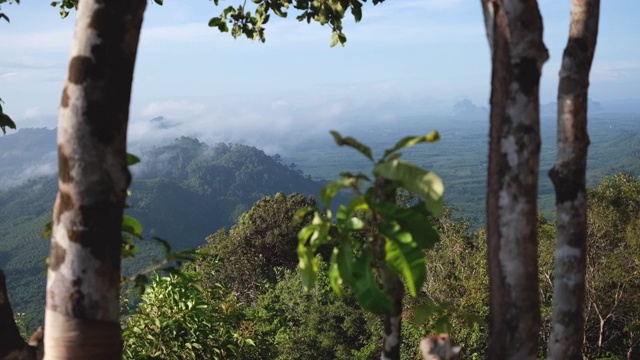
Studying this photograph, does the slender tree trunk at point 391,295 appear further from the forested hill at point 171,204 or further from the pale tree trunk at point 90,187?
the forested hill at point 171,204

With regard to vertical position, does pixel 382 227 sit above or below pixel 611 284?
above

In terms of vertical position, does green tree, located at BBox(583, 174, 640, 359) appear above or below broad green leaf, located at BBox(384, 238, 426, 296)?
below

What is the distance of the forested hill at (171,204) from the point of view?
3873 inches

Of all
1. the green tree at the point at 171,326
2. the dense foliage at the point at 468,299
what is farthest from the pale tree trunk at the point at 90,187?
the dense foliage at the point at 468,299

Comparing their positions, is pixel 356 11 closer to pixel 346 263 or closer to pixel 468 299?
pixel 346 263

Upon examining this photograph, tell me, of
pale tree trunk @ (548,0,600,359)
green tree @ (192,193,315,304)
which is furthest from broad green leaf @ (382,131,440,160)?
green tree @ (192,193,315,304)

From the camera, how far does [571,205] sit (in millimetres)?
2416

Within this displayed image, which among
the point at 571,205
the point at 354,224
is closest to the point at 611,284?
the point at 571,205

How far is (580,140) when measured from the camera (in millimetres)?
2492

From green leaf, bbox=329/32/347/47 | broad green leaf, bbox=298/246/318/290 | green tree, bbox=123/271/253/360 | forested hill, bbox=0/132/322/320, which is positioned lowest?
forested hill, bbox=0/132/322/320

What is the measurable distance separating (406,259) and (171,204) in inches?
5697

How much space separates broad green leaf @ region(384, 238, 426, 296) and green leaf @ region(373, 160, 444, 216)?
124 mm

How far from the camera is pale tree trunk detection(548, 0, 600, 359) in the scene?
7.88 ft

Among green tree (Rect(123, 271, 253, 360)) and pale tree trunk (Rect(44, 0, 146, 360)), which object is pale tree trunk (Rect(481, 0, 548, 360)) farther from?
green tree (Rect(123, 271, 253, 360))
